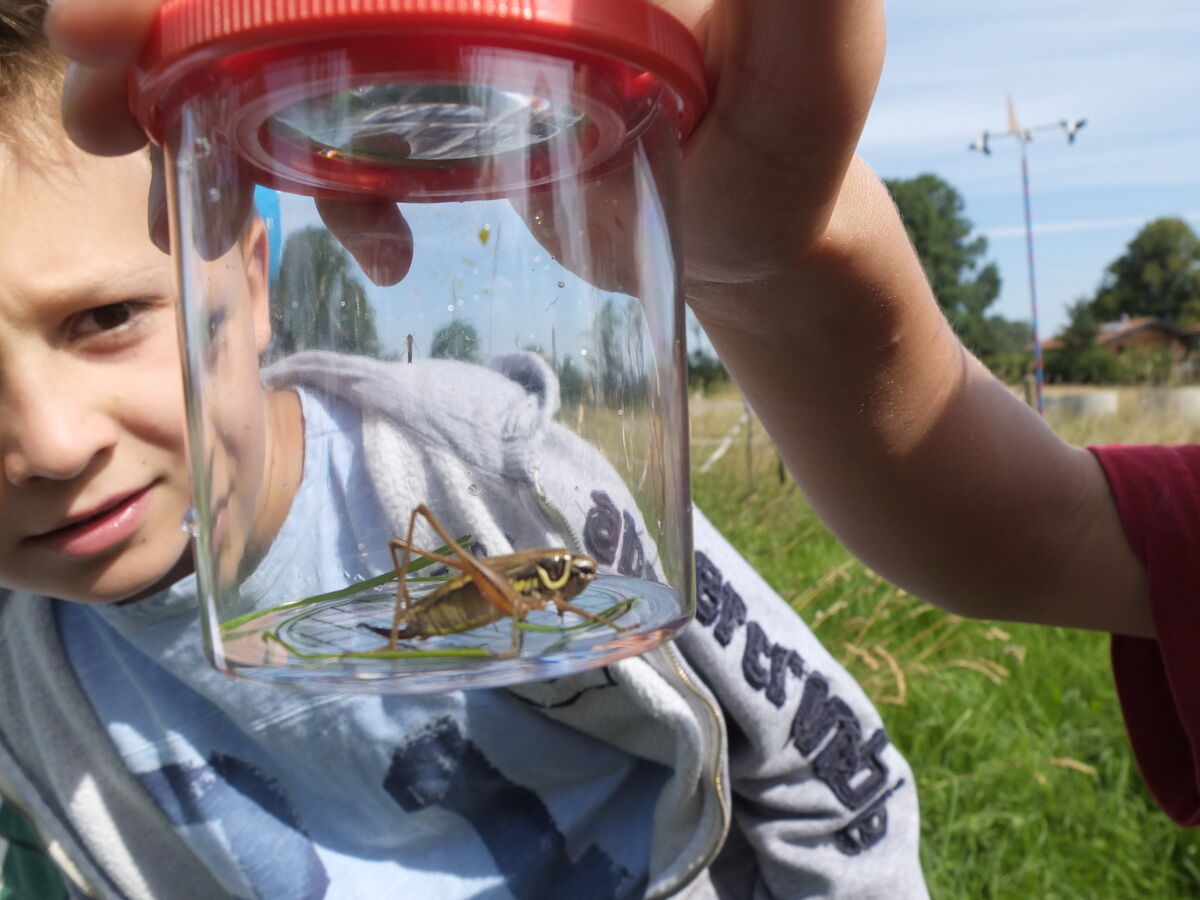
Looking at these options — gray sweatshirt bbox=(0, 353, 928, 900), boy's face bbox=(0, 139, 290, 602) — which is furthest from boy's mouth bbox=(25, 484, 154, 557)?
gray sweatshirt bbox=(0, 353, 928, 900)

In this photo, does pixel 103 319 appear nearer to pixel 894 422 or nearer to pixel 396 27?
pixel 396 27

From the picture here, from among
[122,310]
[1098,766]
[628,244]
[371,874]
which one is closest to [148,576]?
[122,310]

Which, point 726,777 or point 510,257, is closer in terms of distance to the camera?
point 510,257

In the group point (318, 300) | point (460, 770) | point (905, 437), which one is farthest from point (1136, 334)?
point (318, 300)

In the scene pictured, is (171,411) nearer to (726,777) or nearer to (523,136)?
(523,136)

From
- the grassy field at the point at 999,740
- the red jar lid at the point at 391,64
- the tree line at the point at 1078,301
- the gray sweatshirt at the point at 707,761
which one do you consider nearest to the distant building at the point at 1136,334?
the tree line at the point at 1078,301

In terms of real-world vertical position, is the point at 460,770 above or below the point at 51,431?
below

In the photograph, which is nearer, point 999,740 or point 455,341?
point 455,341
